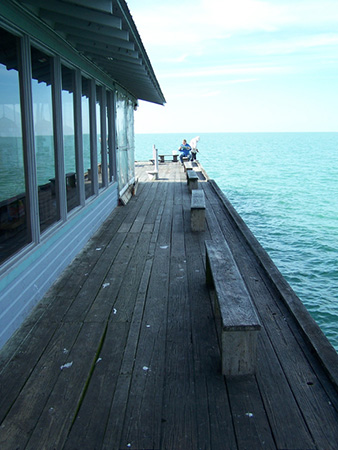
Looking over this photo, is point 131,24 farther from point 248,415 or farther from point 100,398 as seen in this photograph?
point 248,415

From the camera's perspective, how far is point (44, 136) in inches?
181

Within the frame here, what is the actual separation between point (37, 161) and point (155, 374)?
241 centimetres

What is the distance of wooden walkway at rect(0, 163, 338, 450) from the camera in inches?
97.7

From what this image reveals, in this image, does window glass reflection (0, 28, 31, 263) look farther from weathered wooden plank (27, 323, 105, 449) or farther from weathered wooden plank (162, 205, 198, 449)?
weathered wooden plank (162, 205, 198, 449)

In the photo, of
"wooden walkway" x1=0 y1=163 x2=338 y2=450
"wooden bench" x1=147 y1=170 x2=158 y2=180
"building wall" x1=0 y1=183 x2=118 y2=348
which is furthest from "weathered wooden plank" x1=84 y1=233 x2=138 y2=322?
"wooden bench" x1=147 y1=170 x2=158 y2=180

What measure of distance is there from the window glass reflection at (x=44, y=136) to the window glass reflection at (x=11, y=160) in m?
0.32

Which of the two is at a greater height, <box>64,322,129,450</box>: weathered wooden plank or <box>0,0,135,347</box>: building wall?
<box>0,0,135,347</box>: building wall

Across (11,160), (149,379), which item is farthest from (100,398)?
(11,160)

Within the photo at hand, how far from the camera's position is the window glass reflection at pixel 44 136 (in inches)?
171

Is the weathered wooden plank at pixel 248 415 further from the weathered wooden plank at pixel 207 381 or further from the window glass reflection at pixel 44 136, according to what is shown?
the window glass reflection at pixel 44 136

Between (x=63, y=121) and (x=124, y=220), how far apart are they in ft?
10.4

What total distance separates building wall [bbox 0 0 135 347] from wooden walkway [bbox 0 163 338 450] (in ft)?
1.02

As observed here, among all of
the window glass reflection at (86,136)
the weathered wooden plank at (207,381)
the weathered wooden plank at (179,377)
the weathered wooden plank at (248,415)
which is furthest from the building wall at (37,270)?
the weathered wooden plank at (248,415)

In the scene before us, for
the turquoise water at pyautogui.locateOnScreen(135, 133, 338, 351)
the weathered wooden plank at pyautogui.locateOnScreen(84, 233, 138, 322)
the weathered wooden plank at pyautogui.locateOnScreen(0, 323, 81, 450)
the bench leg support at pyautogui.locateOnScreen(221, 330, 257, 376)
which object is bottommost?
the turquoise water at pyautogui.locateOnScreen(135, 133, 338, 351)
